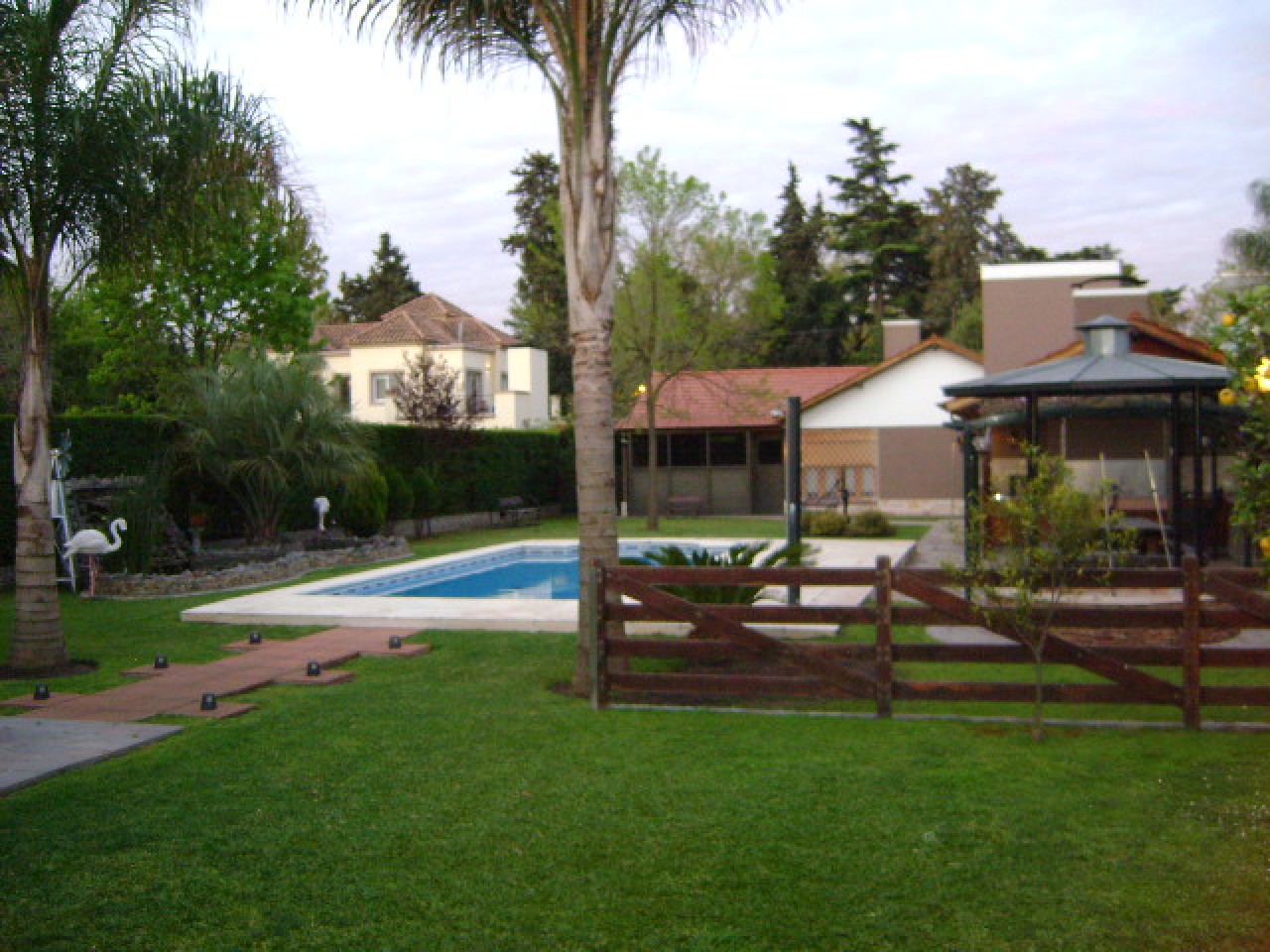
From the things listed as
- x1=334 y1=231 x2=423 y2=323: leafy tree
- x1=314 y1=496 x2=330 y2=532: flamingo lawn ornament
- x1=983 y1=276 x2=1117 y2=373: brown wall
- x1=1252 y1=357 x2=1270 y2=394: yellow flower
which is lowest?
x1=314 y1=496 x2=330 y2=532: flamingo lawn ornament

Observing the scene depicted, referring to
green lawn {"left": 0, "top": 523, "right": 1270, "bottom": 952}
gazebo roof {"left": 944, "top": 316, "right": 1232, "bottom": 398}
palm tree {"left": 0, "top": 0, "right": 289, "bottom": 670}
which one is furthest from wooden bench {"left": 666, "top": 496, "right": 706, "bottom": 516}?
green lawn {"left": 0, "top": 523, "right": 1270, "bottom": 952}

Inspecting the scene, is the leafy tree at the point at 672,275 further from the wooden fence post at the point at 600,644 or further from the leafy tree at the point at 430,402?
the wooden fence post at the point at 600,644

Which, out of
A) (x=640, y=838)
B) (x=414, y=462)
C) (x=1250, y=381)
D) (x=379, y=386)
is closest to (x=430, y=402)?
(x=414, y=462)

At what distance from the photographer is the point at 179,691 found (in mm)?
8484

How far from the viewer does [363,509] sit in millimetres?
20672

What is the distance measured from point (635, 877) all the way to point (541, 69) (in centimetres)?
602

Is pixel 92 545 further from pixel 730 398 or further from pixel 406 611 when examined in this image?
pixel 730 398

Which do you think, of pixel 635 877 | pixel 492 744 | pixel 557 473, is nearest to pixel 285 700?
pixel 492 744

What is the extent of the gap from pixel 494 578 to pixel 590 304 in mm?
11482

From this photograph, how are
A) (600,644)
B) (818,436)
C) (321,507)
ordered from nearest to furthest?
1. (600,644)
2. (321,507)
3. (818,436)

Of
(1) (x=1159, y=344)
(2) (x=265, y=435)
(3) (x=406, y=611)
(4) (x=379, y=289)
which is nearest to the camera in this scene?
(3) (x=406, y=611)

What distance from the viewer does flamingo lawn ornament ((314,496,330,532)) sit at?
62.5 ft

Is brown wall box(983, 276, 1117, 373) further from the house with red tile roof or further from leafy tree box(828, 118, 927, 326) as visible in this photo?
leafy tree box(828, 118, 927, 326)

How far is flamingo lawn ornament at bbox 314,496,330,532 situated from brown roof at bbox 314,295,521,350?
21189mm
